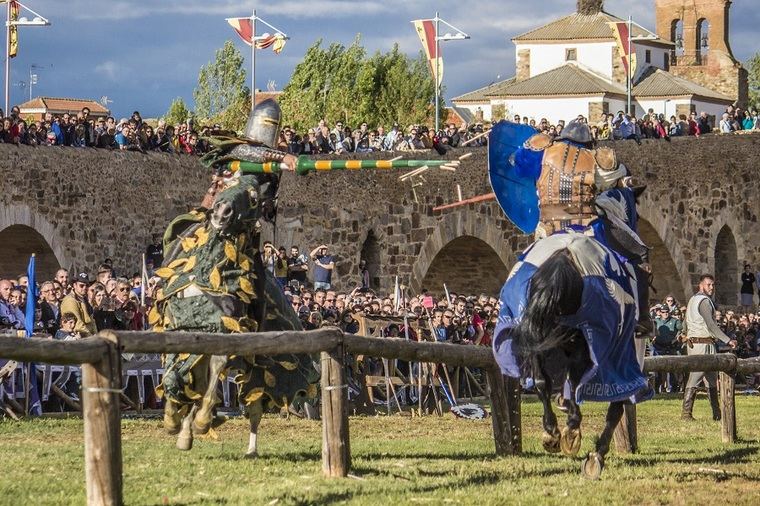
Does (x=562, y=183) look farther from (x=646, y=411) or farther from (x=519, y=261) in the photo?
(x=646, y=411)

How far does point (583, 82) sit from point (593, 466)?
72790 millimetres

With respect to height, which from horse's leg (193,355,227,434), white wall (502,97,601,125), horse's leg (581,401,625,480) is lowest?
horse's leg (581,401,625,480)

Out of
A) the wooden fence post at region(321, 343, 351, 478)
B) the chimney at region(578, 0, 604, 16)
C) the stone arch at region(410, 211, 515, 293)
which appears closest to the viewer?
the wooden fence post at region(321, 343, 351, 478)

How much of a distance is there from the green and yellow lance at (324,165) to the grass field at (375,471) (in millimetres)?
2009

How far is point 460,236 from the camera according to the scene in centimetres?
4031

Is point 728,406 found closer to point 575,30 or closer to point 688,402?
point 688,402

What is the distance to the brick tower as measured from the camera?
91125 mm

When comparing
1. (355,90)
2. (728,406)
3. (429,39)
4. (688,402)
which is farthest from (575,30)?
(728,406)

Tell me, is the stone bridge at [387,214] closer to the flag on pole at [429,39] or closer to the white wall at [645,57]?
the flag on pole at [429,39]

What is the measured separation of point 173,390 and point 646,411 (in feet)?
34.9

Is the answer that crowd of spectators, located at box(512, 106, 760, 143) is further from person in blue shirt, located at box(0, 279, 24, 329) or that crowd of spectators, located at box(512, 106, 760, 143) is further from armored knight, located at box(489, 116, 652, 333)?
armored knight, located at box(489, 116, 652, 333)

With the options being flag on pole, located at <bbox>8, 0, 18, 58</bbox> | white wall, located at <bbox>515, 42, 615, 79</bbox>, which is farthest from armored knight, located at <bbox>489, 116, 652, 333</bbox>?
white wall, located at <bbox>515, 42, 615, 79</bbox>

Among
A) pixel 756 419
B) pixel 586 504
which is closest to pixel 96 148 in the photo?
pixel 756 419

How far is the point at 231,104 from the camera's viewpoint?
3169 inches
